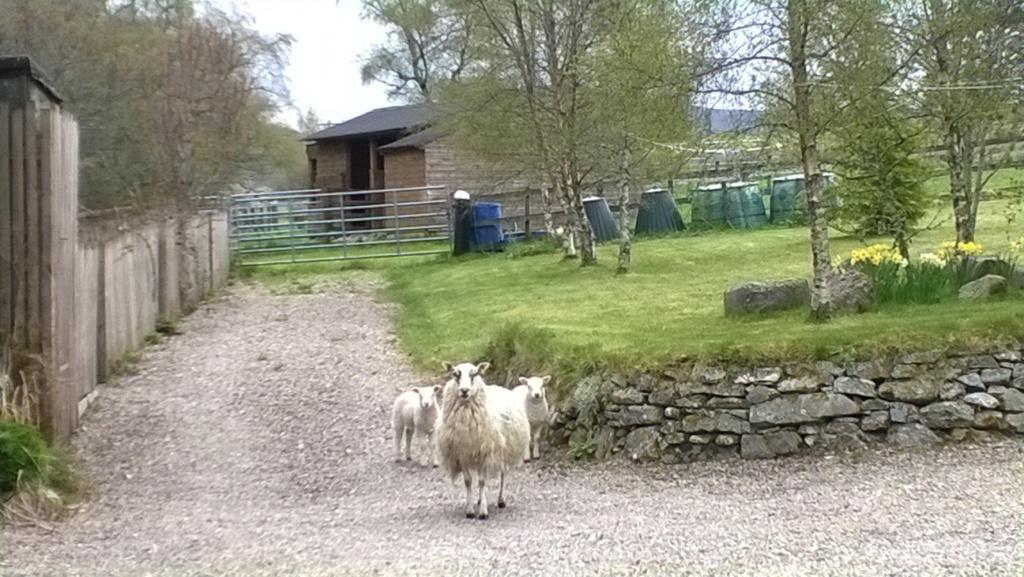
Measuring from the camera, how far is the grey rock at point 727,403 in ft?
36.0

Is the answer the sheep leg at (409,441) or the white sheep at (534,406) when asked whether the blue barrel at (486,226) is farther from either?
the white sheep at (534,406)

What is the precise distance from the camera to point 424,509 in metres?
9.74

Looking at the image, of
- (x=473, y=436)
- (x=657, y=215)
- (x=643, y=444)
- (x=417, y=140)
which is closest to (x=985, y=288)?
(x=643, y=444)

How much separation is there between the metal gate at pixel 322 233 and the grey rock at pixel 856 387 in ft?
67.0

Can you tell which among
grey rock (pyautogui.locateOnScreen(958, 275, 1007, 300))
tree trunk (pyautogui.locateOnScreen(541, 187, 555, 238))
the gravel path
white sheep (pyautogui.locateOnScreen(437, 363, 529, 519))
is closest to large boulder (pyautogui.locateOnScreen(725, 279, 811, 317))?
grey rock (pyautogui.locateOnScreen(958, 275, 1007, 300))

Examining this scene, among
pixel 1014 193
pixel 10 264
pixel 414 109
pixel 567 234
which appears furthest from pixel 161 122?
pixel 414 109

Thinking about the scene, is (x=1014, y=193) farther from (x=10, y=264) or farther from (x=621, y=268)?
(x=10, y=264)

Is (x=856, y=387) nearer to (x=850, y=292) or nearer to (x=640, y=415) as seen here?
(x=640, y=415)

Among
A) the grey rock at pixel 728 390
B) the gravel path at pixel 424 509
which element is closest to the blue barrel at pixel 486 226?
the gravel path at pixel 424 509

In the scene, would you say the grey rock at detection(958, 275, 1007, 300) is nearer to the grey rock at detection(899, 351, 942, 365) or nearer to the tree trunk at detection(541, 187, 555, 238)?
the grey rock at detection(899, 351, 942, 365)

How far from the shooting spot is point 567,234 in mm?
27297

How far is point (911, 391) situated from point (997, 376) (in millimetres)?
816

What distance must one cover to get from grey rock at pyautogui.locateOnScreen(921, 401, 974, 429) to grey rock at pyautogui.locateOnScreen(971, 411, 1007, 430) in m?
0.06

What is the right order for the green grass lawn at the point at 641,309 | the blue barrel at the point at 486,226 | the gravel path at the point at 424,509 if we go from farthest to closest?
the blue barrel at the point at 486,226 → the green grass lawn at the point at 641,309 → the gravel path at the point at 424,509
